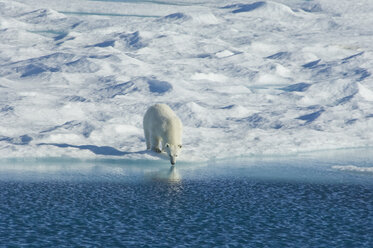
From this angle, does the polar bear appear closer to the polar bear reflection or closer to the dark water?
the polar bear reflection

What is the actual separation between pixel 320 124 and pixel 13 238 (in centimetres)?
1645

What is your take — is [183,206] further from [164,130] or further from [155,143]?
[155,143]

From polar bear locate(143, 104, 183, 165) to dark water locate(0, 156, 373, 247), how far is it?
Answer: 2.23 ft

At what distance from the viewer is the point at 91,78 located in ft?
112

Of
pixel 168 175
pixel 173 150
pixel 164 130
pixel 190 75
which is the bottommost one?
pixel 168 175

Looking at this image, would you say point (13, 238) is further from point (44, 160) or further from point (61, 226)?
point (44, 160)

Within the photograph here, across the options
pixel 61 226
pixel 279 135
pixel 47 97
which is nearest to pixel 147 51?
pixel 47 97

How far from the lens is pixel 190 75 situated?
35500mm

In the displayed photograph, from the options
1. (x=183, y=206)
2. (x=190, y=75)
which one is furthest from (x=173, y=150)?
(x=190, y=75)

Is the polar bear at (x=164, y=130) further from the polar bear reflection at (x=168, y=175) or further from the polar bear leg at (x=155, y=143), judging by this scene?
the polar bear reflection at (x=168, y=175)

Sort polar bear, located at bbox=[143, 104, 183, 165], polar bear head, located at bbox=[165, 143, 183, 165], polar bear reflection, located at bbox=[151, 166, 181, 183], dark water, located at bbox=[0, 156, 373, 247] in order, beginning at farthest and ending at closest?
1. polar bear, located at bbox=[143, 104, 183, 165]
2. polar bear head, located at bbox=[165, 143, 183, 165]
3. polar bear reflection, located at bbox=[151, 166, 181, 183]
4. dark water, located at bbox=[0, 156, 373, 247]

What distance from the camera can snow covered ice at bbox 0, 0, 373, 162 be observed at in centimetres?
2255

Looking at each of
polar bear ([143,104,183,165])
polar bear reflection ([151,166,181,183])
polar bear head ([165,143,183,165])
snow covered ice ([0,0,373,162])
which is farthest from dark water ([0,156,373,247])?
snow covered ice ([0,0,373,162])

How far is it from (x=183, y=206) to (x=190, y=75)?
21.4 metres
